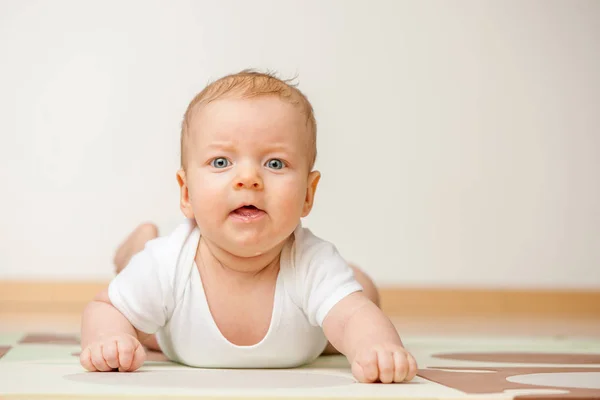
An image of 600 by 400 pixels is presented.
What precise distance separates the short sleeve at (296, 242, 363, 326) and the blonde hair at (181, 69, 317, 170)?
0.43 feet

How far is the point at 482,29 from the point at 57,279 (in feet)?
4.82

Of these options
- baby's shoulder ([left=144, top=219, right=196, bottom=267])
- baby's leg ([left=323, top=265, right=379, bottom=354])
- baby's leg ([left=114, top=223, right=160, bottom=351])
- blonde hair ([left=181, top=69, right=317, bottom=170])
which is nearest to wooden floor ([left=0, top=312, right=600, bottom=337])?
baby's leg ([left=114, top=223, right=160, bottom=351])

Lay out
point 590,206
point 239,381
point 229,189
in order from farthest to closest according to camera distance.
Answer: point 590,206 < point 229,189 < point 239,381

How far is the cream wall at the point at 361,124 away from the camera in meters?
2.49

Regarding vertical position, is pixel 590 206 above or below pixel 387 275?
above

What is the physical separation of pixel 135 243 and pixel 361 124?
1191mm

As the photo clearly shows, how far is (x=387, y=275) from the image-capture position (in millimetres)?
2590

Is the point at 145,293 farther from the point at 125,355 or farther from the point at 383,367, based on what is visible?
the point at 383,367

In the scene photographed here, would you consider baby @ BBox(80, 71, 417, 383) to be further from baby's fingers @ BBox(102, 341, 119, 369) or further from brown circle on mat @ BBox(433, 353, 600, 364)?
brown circle on mat @ BBox(433, 353, 600, 364)

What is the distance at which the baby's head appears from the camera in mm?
1089

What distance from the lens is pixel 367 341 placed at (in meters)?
1.00

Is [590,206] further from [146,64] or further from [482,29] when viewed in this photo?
[146,64]

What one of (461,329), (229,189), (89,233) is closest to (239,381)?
(229,189)

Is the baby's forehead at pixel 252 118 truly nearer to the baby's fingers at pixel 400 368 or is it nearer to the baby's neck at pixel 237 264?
the baby's neck at pixel 237 264
